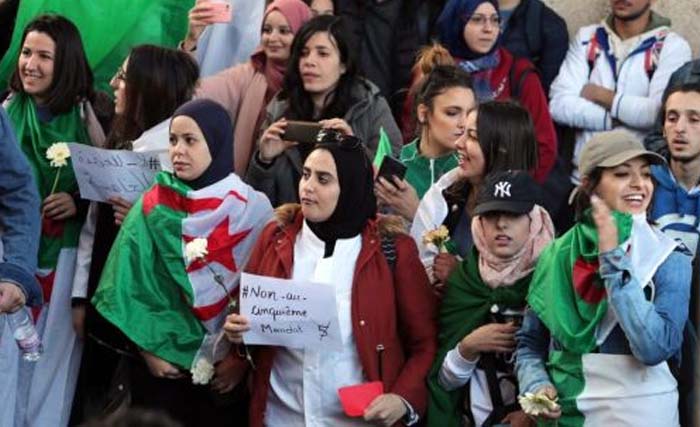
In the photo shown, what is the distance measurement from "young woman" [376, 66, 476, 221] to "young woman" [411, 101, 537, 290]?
14.6 inches

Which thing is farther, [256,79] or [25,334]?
[256,79]

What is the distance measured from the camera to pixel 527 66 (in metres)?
8.34

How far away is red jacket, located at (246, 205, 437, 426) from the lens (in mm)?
6543

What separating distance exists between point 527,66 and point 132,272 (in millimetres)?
2389

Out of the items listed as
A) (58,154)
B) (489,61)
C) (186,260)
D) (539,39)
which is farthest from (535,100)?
(58,154)

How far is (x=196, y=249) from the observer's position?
6.83 metres

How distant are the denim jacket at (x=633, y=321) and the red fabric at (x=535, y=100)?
68.6 inches

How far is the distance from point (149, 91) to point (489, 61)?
172 cm

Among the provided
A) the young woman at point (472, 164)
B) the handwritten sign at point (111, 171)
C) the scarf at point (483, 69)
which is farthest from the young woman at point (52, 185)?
the scarf at point (483, 69)

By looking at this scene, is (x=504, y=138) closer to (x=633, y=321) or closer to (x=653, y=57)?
(x=633, y=321)

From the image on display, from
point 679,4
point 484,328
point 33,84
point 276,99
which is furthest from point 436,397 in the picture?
point 679,4

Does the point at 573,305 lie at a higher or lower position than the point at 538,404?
higher

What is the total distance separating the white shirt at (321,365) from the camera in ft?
21.5

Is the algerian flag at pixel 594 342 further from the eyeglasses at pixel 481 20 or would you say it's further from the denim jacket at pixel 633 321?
the eyeglasses at pixel 481 20
